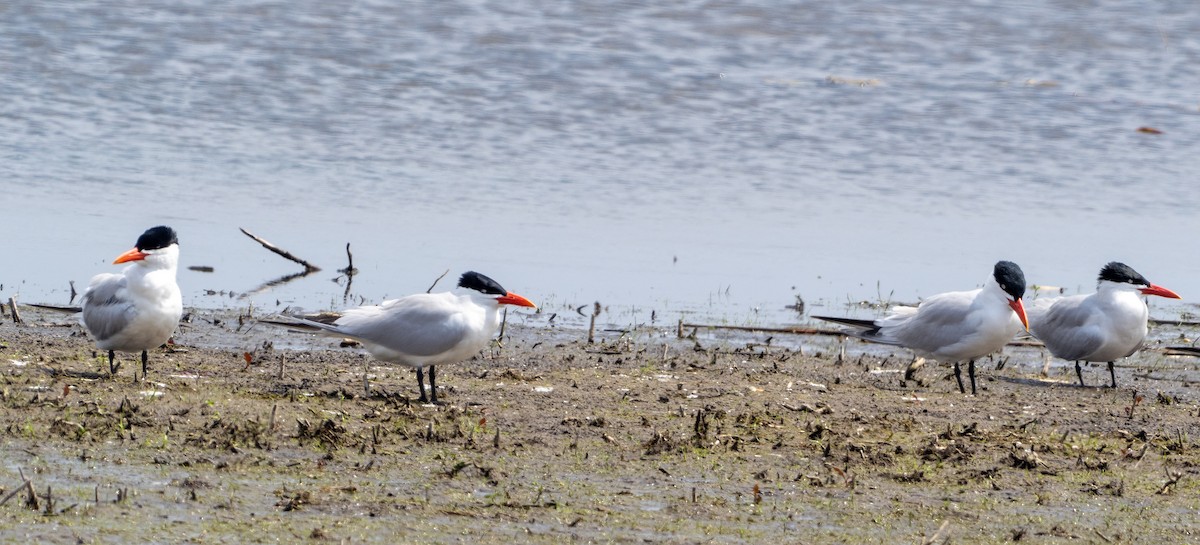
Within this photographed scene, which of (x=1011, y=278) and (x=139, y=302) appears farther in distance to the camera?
(x=1011, y=278)

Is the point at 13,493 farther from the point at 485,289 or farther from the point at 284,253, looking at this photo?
the point at 284,253

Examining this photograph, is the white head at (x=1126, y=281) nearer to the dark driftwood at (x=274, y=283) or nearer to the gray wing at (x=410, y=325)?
the gray wing at (x=410, y=325)

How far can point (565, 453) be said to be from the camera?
21.6ft

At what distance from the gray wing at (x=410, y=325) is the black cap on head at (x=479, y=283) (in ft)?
0.49

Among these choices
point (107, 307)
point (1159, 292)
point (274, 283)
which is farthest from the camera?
point (274, 283)

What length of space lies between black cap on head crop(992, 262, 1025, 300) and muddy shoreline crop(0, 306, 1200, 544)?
24.5 inches

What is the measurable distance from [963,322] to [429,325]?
3.15m

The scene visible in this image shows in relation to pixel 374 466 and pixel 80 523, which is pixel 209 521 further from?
pixel 374 466

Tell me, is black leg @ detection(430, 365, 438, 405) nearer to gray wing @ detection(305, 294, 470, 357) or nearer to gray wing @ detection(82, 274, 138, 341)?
gray wing @ detection(305, 294, 470, 357)

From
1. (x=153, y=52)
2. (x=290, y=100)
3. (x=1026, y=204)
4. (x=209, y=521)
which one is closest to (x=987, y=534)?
(x=209, y=521)

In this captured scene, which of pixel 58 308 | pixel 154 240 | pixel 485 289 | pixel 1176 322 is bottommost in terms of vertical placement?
pixel 58 308

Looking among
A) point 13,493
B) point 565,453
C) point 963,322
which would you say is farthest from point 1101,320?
point 13,493

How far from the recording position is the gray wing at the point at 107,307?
770 cm

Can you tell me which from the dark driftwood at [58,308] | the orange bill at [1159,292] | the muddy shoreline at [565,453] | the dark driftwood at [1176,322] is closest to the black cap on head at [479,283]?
the muddy shoreline at [565,453]
